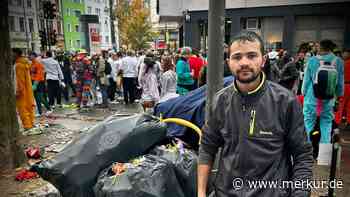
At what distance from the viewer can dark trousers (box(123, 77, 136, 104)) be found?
11180 mm

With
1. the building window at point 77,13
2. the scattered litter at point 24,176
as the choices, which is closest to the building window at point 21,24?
the building window at point 77,13

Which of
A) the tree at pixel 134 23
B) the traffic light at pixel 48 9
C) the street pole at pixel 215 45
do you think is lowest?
the street pole at pixel 215 45

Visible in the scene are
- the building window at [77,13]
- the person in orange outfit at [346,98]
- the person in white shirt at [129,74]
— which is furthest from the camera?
the building window at [77,13]

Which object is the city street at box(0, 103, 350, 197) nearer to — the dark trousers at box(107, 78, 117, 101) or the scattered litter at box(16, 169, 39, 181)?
the scattered litter at box(16, 169, 39, 181)

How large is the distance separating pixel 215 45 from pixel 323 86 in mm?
2622

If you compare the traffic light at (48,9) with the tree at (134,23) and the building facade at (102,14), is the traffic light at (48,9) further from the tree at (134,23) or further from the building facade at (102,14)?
the building facade at (102,14)

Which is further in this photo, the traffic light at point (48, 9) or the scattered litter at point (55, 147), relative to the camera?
the traffic light at point (48, 9)

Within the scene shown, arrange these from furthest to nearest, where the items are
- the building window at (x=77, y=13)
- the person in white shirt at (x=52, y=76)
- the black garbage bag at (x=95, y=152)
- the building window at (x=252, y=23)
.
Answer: the building window at (x=77, y=13) → the building window at (x=252, y=23) → the person in white shirt at (x=52, y=76) → the black garbage bag at (x=95, y=152)

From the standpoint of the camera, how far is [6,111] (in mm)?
4816

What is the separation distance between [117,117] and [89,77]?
→ 7.84 metres

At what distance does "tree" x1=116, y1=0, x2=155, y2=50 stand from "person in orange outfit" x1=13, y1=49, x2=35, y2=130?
3684 cm

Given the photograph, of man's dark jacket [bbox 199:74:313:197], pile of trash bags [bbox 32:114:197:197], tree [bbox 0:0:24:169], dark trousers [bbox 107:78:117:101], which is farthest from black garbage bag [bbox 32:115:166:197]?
dark trousers [bbox 107:78:117:101]

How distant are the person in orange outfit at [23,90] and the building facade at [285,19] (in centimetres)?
1180

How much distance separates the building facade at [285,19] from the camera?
15.0 m
